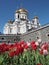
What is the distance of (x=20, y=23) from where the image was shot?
4962cm

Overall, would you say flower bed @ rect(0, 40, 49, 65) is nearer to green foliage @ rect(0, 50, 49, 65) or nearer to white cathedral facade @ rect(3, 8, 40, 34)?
green foliage @ rect(0, 50, 49, 65)

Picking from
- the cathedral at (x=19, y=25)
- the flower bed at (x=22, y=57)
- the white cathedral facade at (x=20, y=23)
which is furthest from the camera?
the white cathedral facade at (x=20, y=23)

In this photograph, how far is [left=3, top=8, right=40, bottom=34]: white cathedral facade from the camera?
48.6 meters

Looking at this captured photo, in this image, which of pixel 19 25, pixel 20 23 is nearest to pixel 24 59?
pixel 19 25

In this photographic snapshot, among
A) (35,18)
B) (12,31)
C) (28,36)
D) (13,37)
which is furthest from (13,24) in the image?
(28,36)

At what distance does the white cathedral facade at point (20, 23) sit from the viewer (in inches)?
1914

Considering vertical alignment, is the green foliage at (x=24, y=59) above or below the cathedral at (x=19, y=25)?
below

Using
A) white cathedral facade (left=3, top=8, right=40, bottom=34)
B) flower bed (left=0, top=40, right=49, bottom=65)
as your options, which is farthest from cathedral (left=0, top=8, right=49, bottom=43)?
flower bed (left=0, top=40, right=49, bottom=65)

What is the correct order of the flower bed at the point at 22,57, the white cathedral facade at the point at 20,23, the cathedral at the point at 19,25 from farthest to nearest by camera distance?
the white cathedral facade at the point at 20,23 → the cathedral at the point at 19,25 → the flower bed at the point at 22,57

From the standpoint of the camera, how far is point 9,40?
41.9 m

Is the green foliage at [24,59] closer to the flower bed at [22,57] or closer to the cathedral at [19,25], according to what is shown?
the flower bed at [22,57]

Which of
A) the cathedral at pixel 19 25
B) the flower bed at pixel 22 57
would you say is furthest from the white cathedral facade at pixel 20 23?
the flower bed at pixel 22 57

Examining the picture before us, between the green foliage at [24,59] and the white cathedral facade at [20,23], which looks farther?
the white cathedral facade at [20,23]

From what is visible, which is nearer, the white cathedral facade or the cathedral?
the cathedral
